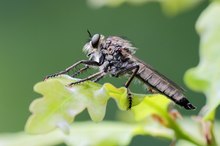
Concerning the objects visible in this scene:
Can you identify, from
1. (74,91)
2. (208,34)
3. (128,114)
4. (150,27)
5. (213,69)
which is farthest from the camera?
(150,27)

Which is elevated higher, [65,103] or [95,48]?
[95,48]

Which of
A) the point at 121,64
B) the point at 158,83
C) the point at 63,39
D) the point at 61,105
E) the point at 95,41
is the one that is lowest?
the point at 61,105

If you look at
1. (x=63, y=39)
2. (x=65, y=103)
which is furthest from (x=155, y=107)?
(x=63, y=39)

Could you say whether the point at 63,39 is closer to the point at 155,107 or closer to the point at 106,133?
the point at 106,133

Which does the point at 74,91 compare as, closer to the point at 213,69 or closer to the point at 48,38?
the point at 213,69

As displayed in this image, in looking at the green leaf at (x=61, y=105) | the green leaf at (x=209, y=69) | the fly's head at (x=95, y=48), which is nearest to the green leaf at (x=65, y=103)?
the green leaf at (x=61, y=105)

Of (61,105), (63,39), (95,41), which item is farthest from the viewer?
(63,39)

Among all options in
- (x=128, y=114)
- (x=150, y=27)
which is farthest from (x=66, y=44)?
(x=128, y=114)

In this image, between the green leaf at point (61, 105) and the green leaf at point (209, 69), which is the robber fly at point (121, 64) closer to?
the green leaf at point (209, 69)
